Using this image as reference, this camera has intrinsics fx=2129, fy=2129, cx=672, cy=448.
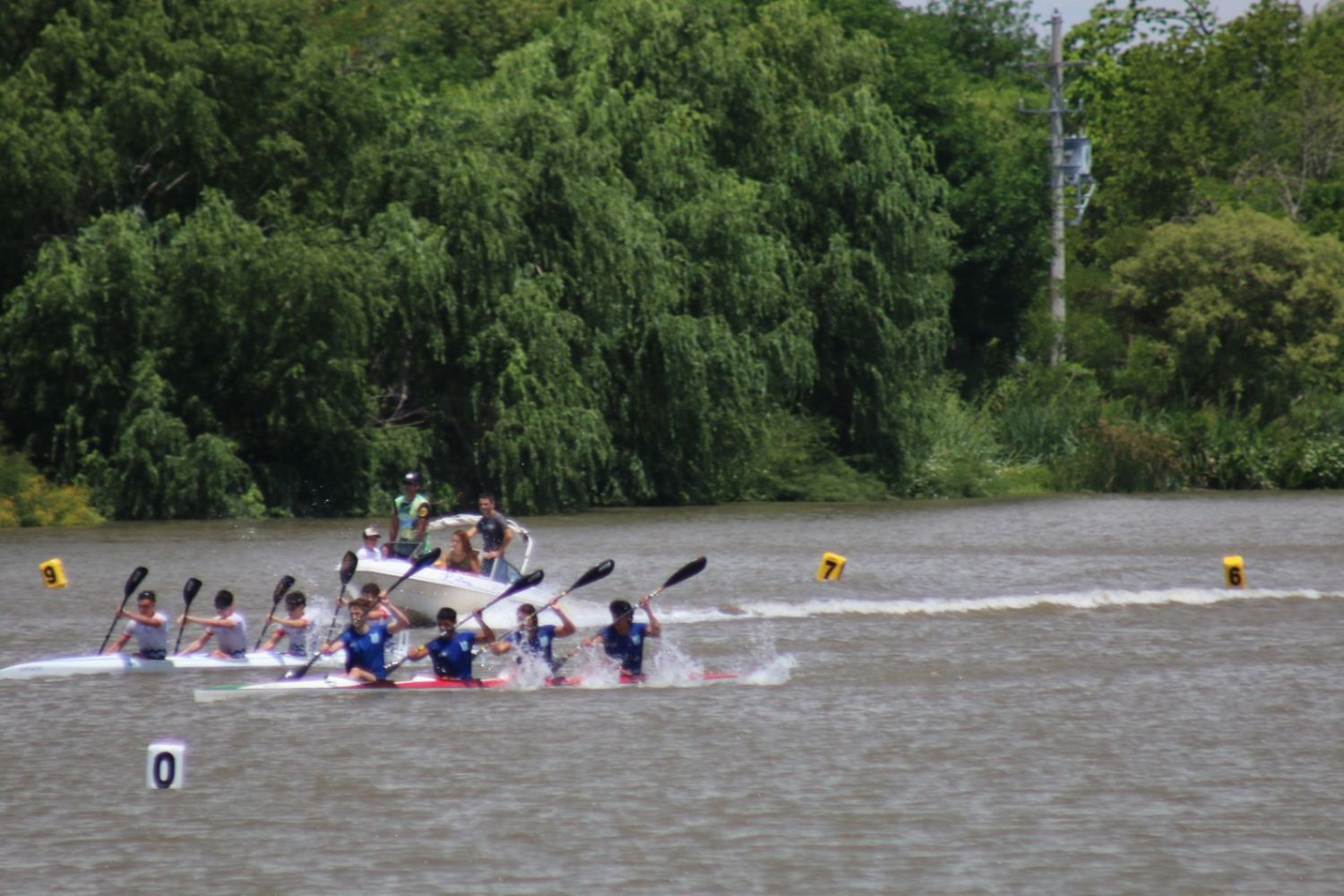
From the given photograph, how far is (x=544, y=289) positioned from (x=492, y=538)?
17.6m

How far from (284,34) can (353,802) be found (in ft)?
103

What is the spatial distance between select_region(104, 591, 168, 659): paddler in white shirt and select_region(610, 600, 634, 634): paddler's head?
4.53 m

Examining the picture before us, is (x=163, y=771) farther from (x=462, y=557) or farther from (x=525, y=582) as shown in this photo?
(x=462, y=557)

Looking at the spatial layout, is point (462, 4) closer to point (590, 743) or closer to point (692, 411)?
point (692, 411)

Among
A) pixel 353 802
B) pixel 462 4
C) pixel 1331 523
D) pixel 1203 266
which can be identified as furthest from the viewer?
pixel 462 4

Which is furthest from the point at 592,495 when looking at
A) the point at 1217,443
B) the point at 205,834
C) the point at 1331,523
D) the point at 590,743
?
the point at 205,834

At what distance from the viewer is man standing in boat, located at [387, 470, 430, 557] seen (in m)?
24.5

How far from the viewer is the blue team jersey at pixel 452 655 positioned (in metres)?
19.9

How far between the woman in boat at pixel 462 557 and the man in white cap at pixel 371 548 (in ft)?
2.44

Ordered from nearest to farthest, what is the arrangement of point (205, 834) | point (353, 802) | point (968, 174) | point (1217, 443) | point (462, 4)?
point (205, 834)
point (353, 802)
point (1217, 443)
point (968, 174)
point (462, 4)

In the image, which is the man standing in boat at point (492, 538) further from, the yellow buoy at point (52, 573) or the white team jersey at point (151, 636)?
the yellow buoy at point (52, 573)

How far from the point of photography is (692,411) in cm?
4369

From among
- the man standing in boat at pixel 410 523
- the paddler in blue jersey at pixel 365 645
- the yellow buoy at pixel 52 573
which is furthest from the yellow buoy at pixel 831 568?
the yellow buoy at pixel 52 573

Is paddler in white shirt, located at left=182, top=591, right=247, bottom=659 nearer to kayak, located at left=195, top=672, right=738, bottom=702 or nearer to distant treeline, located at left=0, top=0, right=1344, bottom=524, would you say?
kayak, located at left=195, top=672, right=738, bottom=702
